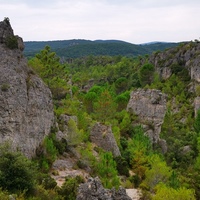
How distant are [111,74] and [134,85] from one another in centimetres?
2839

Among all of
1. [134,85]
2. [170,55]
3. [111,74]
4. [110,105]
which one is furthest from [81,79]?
[110,105]

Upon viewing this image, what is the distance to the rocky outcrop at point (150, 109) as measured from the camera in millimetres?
63412

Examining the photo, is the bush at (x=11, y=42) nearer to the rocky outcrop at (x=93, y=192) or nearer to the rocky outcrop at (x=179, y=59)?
the rocky outcrop at (x=93, y=192)

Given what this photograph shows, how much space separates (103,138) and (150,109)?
21.1m

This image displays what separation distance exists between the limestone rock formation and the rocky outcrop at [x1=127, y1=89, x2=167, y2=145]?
91.7 feet

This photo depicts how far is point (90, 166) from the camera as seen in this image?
39.2m

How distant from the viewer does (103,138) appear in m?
47.8

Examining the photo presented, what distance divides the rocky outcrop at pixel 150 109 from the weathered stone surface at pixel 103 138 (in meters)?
15.2

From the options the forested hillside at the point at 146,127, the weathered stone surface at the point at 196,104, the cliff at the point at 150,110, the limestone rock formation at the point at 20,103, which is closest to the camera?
the limestone rock formation at the point at 20,103

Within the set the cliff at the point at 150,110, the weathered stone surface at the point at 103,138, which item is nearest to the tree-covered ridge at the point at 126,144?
the weathered stone surface at the point at 103,138

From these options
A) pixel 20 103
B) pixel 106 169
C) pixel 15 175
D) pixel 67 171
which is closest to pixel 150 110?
pixel 106 169

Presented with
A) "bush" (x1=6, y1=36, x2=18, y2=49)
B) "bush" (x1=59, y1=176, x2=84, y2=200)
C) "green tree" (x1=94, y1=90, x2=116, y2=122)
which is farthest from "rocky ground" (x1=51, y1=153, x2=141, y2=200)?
"green tree" (x1=94, y1=90, x2=116, y2=122)

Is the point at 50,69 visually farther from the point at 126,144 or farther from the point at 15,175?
the point at 15,175

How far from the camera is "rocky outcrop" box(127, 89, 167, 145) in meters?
63.4
